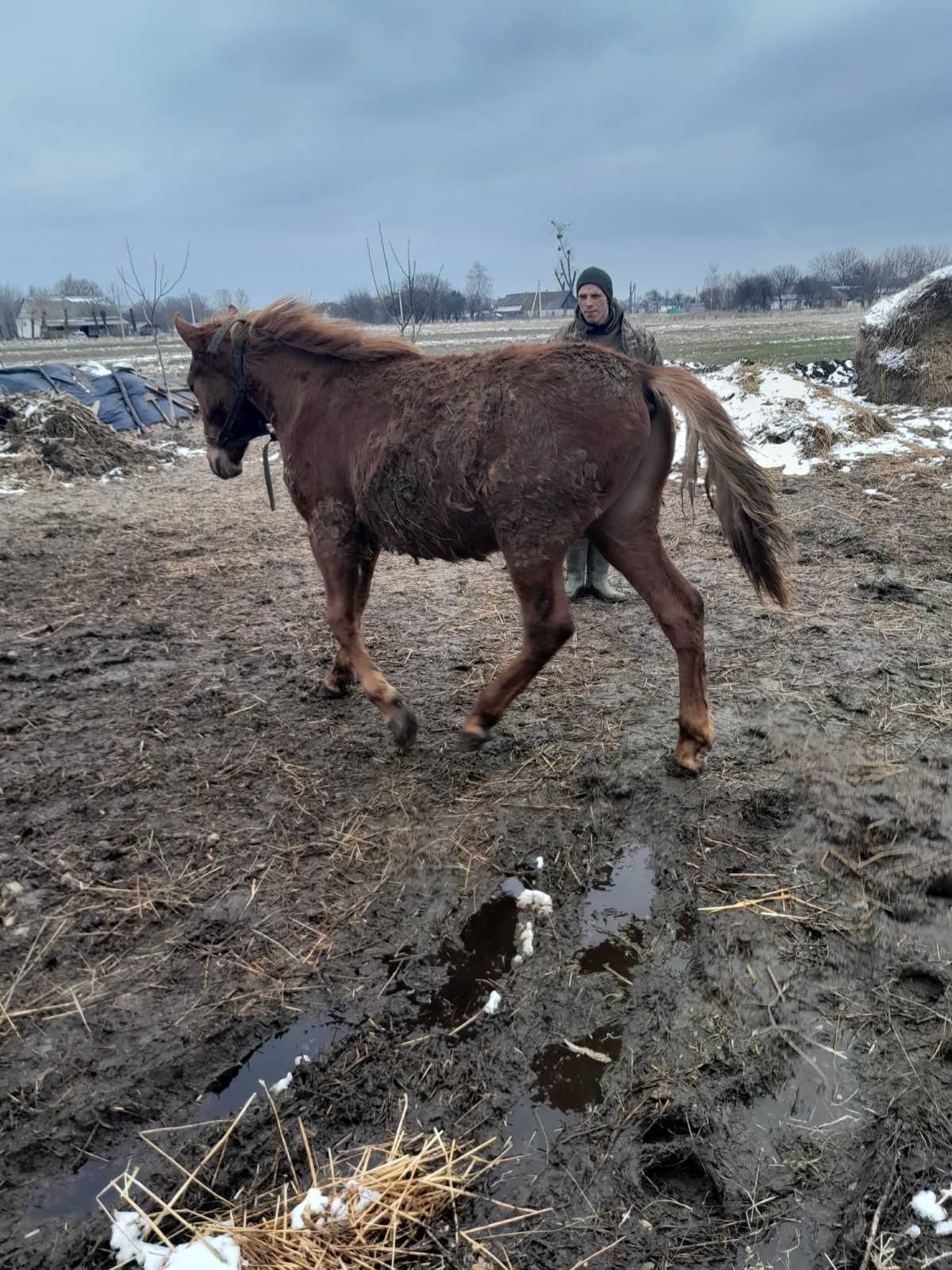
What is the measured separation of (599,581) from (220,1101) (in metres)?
4.63

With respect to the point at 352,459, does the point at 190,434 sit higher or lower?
higher

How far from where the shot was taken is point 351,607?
4098 millimetres

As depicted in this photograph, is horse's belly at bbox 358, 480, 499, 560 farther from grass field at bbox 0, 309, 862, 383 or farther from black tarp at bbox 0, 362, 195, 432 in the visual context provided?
grass field at bbox 0, 309, 862, 383

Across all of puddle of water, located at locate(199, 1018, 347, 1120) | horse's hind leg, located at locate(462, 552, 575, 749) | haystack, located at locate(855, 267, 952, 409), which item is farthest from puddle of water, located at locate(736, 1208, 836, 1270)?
haystack, located at locate(855, 267, 952, 409)

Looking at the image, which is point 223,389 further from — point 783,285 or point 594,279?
point 783,285

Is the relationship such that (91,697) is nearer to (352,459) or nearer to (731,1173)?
(352,459)

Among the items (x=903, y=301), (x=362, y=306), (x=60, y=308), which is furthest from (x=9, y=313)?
(x=903, y=301)

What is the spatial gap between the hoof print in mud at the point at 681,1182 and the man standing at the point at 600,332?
3.50m

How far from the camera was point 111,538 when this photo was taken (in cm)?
778

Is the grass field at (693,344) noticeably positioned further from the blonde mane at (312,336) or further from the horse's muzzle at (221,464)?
the blonde mane at (312,336)

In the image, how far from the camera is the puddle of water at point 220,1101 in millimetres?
1882

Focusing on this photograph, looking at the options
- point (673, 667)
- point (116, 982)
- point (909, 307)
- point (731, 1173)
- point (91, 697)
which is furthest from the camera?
point (909, 307)

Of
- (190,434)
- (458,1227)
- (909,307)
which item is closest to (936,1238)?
(458,1227)

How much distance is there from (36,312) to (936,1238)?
85940 millimetres
